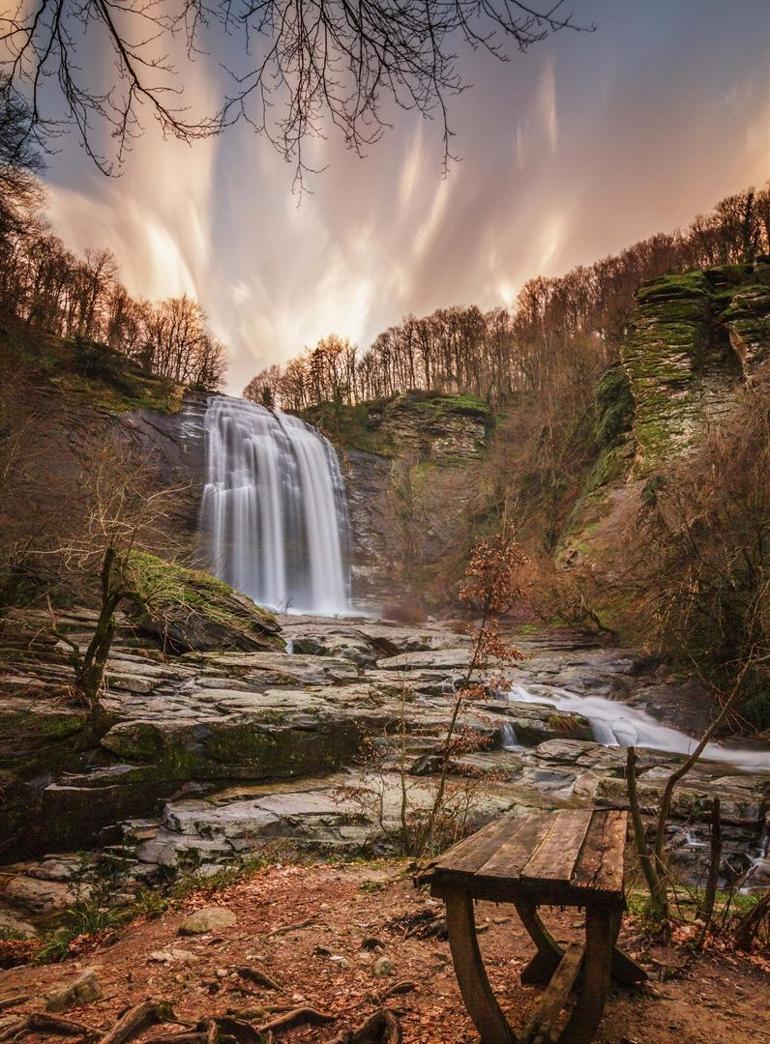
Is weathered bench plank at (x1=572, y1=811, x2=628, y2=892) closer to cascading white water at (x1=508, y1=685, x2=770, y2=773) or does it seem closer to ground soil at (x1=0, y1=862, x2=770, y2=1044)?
ground soil at (x1=0, y1=862, x2=770, y2=1044)

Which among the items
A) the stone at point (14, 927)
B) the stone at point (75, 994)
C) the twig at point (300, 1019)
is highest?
the twig at point (300, 1019)

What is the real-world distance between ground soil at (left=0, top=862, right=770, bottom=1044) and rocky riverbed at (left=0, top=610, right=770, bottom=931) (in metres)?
1.39

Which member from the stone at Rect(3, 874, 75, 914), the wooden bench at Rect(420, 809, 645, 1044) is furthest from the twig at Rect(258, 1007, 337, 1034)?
the stone at Rect(3, 874, 75, 914)

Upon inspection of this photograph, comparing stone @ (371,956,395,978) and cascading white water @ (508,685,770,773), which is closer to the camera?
stone @ (371,956,395,978)

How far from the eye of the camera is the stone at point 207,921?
11.8ft

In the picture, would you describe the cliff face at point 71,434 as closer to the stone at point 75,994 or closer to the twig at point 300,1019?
the stone at point 75,994

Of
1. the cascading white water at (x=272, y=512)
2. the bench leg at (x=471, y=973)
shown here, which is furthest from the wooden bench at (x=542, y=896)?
the cascading white water at (x=272, y=512)

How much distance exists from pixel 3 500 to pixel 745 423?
16059 mm

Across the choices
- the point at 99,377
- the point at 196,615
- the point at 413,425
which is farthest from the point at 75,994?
the point at 413,425

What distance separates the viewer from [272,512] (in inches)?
1213

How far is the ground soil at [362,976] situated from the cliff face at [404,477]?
28002 millimetres

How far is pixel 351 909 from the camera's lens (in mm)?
3799

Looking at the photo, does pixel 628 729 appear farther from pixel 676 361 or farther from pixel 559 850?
pixel 676 361

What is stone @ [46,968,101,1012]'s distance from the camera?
103 inches
